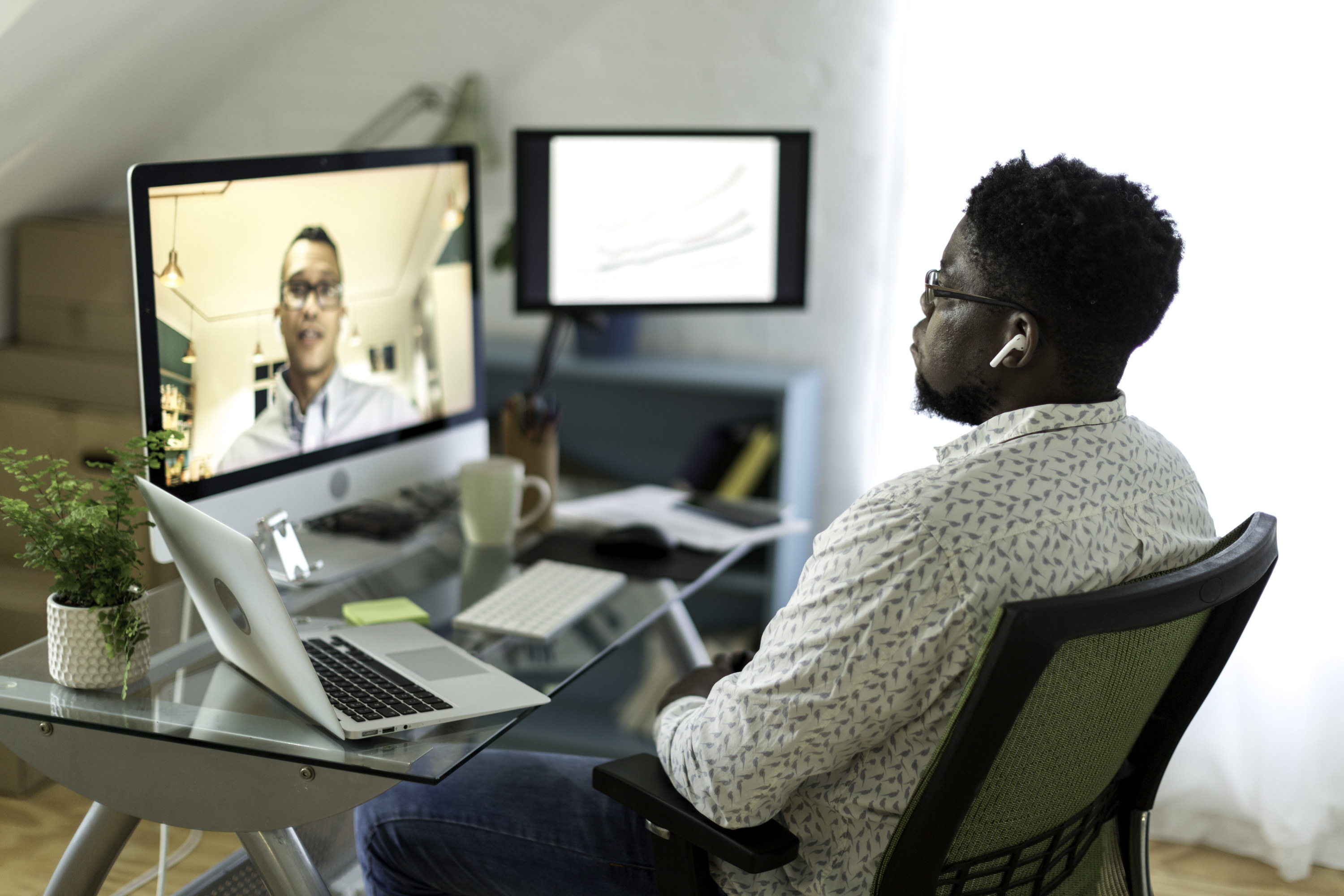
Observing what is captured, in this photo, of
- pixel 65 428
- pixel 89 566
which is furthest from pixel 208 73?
pixel 89 566

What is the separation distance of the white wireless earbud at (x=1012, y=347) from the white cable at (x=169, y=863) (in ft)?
4.55

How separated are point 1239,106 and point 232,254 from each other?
1.78 meters

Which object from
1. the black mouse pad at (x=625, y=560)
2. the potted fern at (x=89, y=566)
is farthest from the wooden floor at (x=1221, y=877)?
the potted fern at (x=89, y=566)

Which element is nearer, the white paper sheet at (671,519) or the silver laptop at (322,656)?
the silver laptop at (322,656)

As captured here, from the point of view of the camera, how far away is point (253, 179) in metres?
1.42

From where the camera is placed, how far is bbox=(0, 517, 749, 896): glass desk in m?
1.09

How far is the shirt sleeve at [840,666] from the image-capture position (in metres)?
0.93

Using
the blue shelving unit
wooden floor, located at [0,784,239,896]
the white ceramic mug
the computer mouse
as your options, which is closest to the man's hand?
the computer mouse

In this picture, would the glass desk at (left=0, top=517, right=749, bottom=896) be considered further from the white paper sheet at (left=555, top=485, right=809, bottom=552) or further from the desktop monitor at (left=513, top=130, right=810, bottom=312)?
the desktop monitor at (left=513, top=130, right=810, bottom=312)

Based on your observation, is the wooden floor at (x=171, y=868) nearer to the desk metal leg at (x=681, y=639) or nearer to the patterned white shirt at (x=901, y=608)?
the desk metal leg at (x=681, y=639)

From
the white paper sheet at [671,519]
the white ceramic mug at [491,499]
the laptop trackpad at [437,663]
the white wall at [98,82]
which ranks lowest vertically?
the laptop trackpad at [437,663]

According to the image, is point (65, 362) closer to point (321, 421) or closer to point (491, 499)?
point (321, 421)

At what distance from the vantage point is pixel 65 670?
1.19 m

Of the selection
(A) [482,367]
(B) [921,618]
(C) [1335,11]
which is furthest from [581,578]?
(C) [1335,11]
